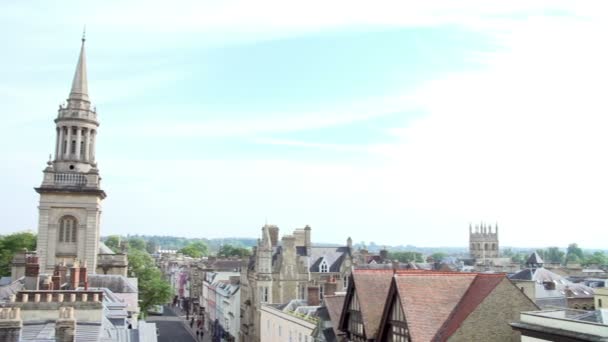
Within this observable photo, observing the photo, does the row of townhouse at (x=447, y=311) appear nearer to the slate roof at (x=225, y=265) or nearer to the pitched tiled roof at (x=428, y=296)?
the pitched tiled roof at (x=428, y=296)

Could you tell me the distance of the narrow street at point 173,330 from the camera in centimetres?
8838

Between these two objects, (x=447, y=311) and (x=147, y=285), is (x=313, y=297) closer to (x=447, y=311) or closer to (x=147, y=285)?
(x=447, y=311)

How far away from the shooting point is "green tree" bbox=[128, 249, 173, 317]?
75.9 meters

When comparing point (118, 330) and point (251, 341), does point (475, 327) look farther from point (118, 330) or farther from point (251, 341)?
point (251, 341)

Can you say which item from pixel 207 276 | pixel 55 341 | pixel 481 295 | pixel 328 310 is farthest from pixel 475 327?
pixel 207 276

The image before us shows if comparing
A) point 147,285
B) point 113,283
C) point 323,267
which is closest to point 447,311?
point 113,283

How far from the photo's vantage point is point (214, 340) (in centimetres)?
9069

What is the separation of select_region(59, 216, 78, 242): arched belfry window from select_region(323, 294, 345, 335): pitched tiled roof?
96.7 ft

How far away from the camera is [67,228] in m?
57.6

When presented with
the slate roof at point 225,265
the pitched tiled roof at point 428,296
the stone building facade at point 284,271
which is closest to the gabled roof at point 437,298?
the pitched tiled roof at point 428,296

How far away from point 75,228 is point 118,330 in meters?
37.1

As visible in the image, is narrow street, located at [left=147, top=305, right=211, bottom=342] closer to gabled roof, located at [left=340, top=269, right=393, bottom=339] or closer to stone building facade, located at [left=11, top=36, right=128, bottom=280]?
stone building facade, located at [left=11, top=36, right=128, bottom=280]

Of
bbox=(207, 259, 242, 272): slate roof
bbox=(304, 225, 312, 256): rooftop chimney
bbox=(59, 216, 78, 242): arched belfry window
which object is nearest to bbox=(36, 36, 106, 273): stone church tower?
bbox=(59, 216, 78, 242): arched belfry window

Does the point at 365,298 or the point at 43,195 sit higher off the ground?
the point at 43,195
